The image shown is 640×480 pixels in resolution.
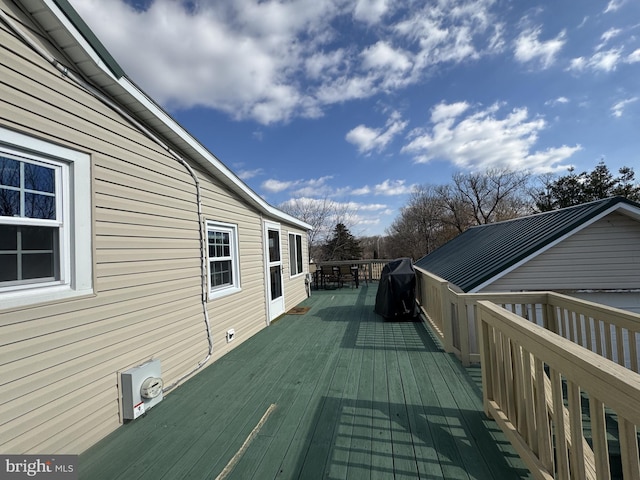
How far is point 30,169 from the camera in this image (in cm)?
195

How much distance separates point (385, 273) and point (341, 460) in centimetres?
428

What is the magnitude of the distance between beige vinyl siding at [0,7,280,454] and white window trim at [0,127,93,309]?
6 centimetres

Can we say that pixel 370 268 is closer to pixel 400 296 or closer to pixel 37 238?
pixel 400 296

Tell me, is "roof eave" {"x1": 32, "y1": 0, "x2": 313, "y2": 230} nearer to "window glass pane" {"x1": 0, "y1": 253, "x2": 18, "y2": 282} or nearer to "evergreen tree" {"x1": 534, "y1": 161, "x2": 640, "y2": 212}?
"window glass pane" {"x1": 0, "y1": 253, "x2": 18, "y2": 282}

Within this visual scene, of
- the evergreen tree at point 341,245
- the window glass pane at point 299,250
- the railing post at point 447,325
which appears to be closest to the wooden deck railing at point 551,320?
the railing post at point 447,325

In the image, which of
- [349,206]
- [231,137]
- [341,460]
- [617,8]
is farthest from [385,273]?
[349,206]

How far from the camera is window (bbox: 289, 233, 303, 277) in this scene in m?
7.91

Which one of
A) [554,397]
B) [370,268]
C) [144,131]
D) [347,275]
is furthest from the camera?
[370,268]

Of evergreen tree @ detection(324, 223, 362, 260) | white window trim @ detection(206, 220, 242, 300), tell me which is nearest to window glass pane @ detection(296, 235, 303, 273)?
white window trim @ detection(206, 220, 242, 300)

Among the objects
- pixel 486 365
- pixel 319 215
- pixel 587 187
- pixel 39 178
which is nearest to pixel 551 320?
pixel 486 365

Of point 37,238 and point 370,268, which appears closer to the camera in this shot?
point 37,238

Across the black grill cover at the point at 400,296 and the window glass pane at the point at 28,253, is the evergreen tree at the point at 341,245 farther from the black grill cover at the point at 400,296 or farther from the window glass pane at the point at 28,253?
the window glass pane at the point at 28,253

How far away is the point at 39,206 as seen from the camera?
6.52 ft

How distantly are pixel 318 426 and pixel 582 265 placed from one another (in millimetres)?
4859
